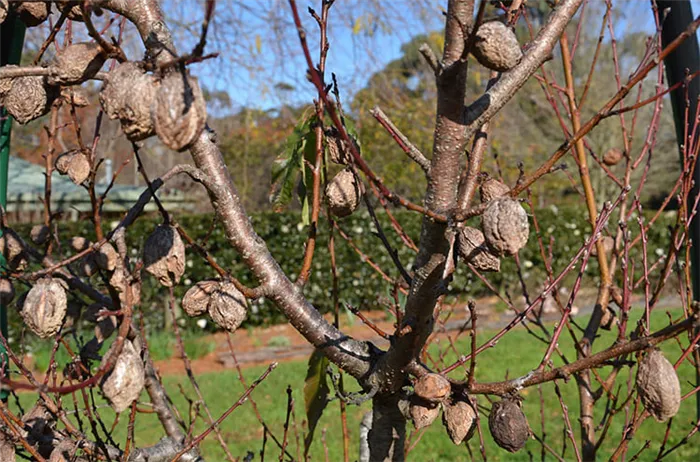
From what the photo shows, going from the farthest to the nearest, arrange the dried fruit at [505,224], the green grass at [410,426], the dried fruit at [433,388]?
1. the green grass at [410,426]
2. the dried fruit at [433,388]
3. the dried fruit at [505,224]

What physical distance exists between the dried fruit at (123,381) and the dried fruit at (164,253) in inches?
6.0

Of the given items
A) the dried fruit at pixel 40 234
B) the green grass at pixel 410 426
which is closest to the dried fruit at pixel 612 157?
the green grass at pixel 410 426

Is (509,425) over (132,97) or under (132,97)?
under

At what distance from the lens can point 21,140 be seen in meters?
10.3

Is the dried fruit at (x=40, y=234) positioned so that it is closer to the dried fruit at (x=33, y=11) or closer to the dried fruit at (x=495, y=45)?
the dried fruit at (x=33, y=11)

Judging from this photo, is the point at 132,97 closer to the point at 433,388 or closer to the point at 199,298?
the point at 199,298

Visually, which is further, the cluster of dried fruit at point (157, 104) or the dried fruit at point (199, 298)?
the dried fruit at point (199, 298)

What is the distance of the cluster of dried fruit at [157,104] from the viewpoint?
751 millimetres

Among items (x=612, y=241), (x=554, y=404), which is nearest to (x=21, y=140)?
(x=554, y=404)

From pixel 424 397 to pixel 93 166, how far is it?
74 cm

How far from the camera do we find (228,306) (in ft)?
3.66

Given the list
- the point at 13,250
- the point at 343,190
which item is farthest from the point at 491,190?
the point at 13,250

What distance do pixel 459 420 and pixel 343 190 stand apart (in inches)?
19.0

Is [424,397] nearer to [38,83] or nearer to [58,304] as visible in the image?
[58,304]
